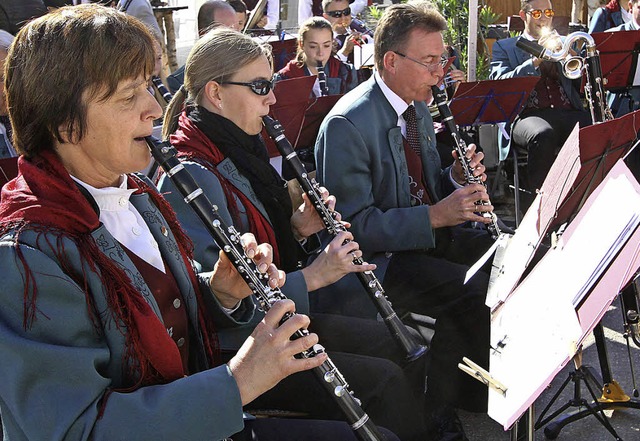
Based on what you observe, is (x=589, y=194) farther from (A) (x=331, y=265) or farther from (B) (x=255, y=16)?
(B) (x=255, y=16)

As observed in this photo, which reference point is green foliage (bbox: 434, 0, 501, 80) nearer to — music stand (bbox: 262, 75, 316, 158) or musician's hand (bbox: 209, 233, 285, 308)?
music stand (bbox: 262, 75, 316, 158)

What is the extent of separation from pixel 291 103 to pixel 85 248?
2.65 m

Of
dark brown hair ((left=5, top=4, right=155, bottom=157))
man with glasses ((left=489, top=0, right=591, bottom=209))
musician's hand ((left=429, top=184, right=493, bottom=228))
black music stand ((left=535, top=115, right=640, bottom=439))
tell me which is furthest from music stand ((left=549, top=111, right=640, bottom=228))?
man with glasses ((left=489, top=0, right=591, bottom=209))

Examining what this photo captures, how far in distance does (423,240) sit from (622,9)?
449 centimetres

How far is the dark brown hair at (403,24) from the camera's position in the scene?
328 centimetres

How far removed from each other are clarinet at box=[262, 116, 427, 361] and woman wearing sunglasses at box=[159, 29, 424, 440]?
0.05 m

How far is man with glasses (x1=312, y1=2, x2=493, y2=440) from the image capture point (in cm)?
293

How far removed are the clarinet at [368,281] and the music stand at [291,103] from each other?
1.27 metres

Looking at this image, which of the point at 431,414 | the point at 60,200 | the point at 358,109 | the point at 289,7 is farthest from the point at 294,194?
the point at 289,7

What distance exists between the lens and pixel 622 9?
20.6 ft

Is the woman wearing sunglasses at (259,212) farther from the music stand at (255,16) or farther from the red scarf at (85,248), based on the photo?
the music stand at (255,16)

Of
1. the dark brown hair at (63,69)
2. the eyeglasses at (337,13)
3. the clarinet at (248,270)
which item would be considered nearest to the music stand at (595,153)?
the clarinet at (248,270)

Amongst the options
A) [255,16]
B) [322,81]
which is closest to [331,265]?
[322,81]

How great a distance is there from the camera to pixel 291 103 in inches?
159
